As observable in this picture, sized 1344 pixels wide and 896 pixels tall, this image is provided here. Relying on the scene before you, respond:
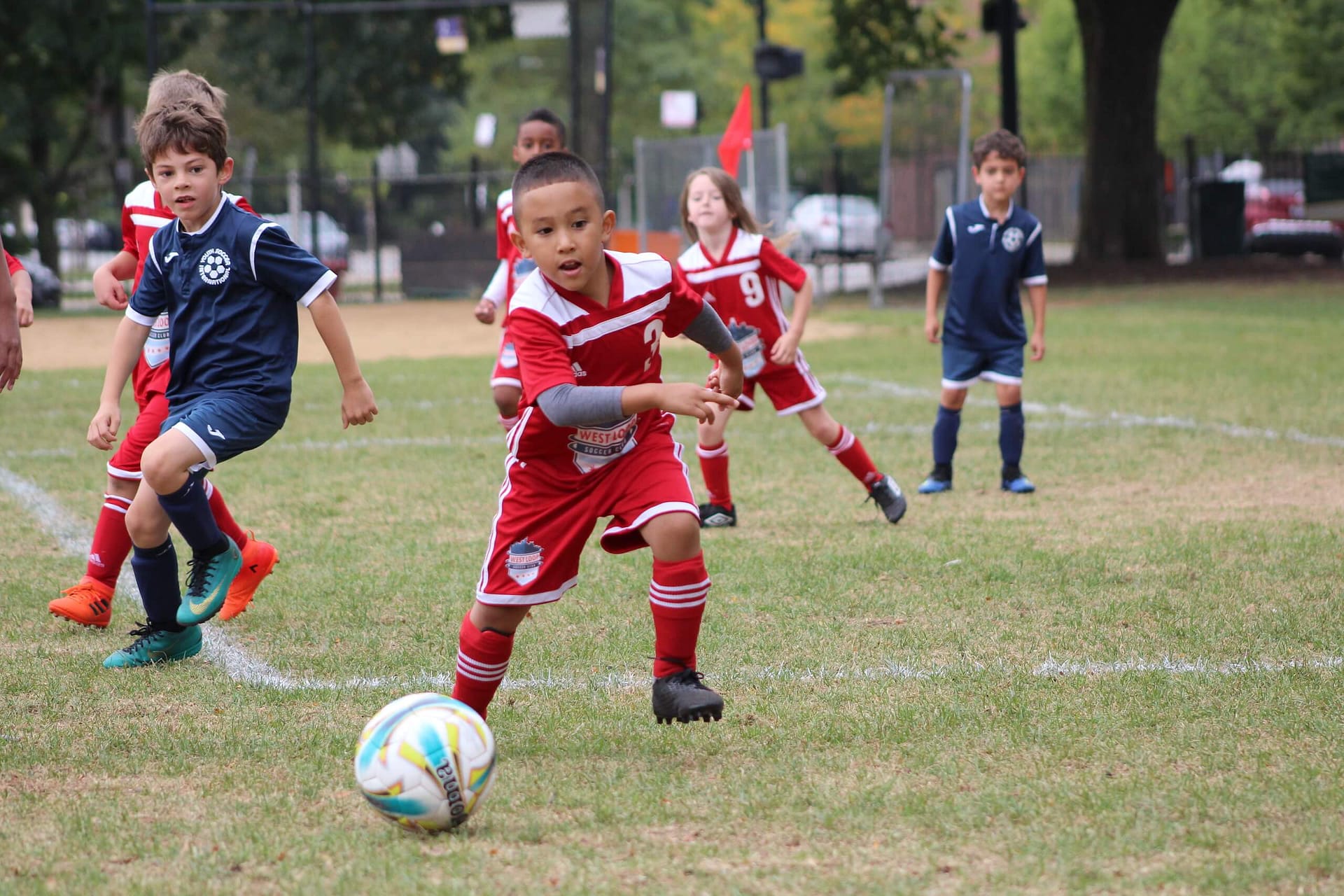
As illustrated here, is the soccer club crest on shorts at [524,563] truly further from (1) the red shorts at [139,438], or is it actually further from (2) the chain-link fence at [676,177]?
(2) the chain-link fence at [676,177]

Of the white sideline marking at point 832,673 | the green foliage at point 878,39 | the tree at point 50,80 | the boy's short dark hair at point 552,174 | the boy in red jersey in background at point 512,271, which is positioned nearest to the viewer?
the boy's short dark hair at point 552,174

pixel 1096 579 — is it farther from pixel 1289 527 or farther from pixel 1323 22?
pixel 1323 22

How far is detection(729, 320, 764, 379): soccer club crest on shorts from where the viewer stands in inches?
289

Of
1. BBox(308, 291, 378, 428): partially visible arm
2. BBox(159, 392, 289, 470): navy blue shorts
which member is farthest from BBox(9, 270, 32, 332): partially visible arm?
BBox(308, 291, 378, 428): partially visible arm

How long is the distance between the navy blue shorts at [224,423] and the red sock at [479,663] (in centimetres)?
107

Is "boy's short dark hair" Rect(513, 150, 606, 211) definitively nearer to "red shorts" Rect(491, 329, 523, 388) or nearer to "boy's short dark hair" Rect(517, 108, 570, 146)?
"red shorts" Rect(491, 329, 523, 388)

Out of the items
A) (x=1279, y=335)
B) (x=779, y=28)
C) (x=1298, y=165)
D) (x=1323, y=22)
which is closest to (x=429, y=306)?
(x=1279, y=335)

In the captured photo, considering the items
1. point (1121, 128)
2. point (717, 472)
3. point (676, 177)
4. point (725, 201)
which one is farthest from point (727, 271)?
point (1121, 128)

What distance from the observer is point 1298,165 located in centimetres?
3059

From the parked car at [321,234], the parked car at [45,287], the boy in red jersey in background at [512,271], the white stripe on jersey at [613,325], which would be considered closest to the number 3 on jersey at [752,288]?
the boy in red jersey in background at [512,271]

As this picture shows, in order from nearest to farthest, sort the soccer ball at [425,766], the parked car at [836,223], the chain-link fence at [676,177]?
Answer: the soccer ball at [425,766]
the chain-link fence at [676,177]
the parked car at [836,223]

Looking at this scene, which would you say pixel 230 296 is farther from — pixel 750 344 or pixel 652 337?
pixel 750 344

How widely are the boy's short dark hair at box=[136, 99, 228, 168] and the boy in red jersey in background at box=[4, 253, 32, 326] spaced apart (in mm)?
893

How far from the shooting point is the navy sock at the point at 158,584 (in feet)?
16.3
